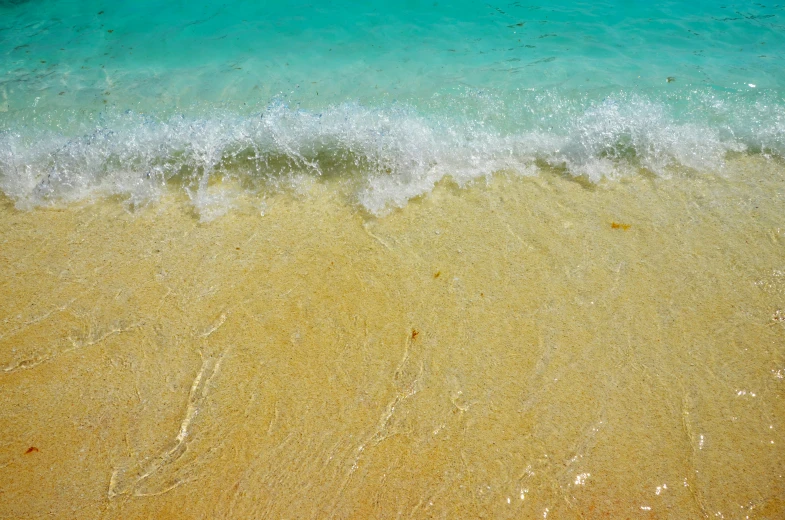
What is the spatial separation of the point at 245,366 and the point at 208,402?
0.77 ft

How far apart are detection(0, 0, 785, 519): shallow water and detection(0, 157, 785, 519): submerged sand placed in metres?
0.01

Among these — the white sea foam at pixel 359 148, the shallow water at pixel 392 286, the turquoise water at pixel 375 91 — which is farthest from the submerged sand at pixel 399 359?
the turquoise water at pixel 375 91

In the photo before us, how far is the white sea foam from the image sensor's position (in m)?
3.51

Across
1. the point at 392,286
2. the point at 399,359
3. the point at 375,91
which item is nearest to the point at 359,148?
the point at 375,91

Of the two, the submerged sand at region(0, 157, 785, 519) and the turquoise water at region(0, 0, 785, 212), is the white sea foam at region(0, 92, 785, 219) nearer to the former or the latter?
the turquoise water at region(0, 0, 785, 212)

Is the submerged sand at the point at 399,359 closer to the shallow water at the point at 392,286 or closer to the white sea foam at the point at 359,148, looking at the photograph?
the shallow water at the point at 392,286

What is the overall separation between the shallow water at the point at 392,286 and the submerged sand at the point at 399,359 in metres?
0.01

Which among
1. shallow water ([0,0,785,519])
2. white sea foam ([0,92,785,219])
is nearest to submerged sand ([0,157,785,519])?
shallow water ([0,0,785,519])

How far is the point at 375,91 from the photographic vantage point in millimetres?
4492

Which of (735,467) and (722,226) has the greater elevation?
(722,226)

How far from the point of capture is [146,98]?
4434 mm

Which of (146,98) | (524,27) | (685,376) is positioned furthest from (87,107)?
→ (685,376)

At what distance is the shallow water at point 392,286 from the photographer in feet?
7.00

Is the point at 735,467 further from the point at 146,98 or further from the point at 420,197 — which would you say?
the point at 146,98
